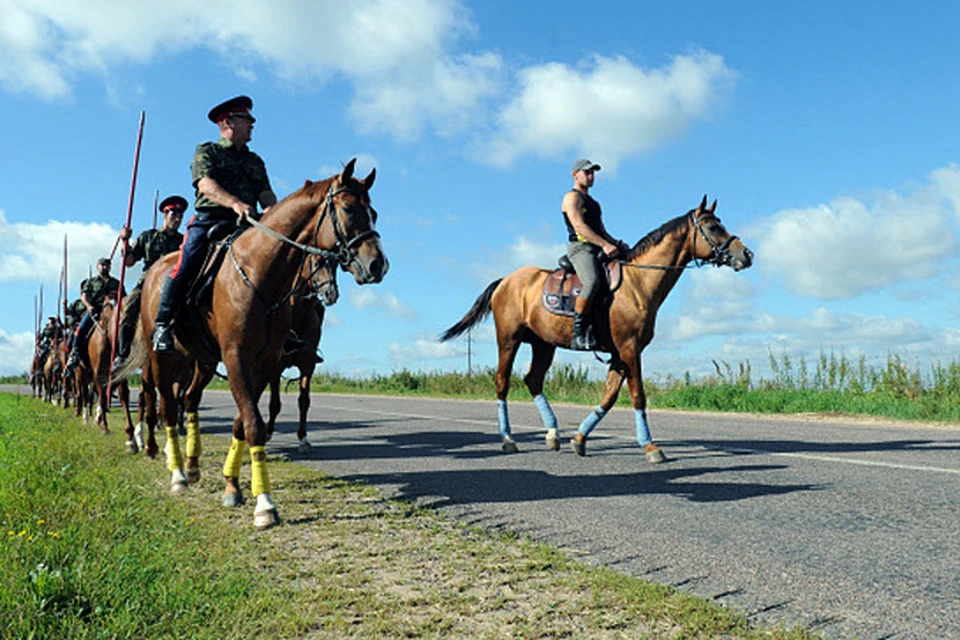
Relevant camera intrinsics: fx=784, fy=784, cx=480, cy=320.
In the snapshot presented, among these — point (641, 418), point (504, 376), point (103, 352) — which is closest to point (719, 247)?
point (641, 418)

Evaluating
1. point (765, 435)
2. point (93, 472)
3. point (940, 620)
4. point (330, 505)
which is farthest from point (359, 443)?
point (940, 620)

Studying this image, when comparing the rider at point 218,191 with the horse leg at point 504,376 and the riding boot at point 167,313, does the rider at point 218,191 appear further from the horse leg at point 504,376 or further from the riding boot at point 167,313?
the horse leg at point 504,376

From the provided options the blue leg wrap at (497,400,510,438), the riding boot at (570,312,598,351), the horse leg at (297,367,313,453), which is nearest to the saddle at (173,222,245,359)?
the horse leg at (297,367,313,453)

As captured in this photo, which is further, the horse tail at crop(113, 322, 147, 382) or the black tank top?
the black tank top

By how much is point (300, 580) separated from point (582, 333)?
567 centimetres

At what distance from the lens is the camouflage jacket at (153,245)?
9.86 metres

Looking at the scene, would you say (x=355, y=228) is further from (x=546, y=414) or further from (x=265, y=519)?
(x=546, y=414)

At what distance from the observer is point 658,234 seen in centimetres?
927

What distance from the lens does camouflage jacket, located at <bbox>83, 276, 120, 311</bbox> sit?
13.0 m

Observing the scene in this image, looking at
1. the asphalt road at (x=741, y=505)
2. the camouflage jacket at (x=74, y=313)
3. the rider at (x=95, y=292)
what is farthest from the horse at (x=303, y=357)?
the camouflage jacket at (x=74, y=313)

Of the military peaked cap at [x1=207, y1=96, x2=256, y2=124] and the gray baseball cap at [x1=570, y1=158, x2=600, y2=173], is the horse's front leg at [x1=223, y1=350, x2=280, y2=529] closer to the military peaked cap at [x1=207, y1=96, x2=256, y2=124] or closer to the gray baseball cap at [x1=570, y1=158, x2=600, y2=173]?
the military peaked cap at [x1=207, y1=96, x2=256, y2=124]

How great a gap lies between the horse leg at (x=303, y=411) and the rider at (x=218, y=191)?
10.8ft

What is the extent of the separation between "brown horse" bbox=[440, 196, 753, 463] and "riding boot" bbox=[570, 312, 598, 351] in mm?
142

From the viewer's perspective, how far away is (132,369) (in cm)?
877
